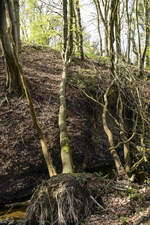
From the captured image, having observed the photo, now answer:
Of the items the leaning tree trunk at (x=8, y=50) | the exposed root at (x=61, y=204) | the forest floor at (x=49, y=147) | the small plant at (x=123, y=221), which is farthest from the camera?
the leaning tree trunk at (x=8, y=50)

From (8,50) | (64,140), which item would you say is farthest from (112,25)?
(64,140)

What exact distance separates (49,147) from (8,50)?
2.62 meters

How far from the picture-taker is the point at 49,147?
16.6 feet

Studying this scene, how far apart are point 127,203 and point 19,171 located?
241cm

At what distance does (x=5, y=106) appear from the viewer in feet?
17.9

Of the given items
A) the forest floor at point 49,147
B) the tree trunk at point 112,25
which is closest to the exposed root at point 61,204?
the forest floor at point 49,147

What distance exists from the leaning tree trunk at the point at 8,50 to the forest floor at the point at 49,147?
9.9 inches

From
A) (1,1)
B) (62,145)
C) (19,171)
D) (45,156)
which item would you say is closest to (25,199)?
(19,171)

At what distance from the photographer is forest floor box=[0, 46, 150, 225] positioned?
3408 mm

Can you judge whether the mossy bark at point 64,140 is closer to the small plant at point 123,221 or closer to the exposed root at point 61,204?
the exposed root at point 61,204

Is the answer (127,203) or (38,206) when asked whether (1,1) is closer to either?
Answer: (38,206)

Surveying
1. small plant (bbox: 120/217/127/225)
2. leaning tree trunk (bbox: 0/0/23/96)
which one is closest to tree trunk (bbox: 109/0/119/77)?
leaning tree trunk (bbox: 0/0/23/96)

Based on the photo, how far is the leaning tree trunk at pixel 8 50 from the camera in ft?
15.6

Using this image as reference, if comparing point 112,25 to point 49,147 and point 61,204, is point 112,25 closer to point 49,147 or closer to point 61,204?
point 49,147
